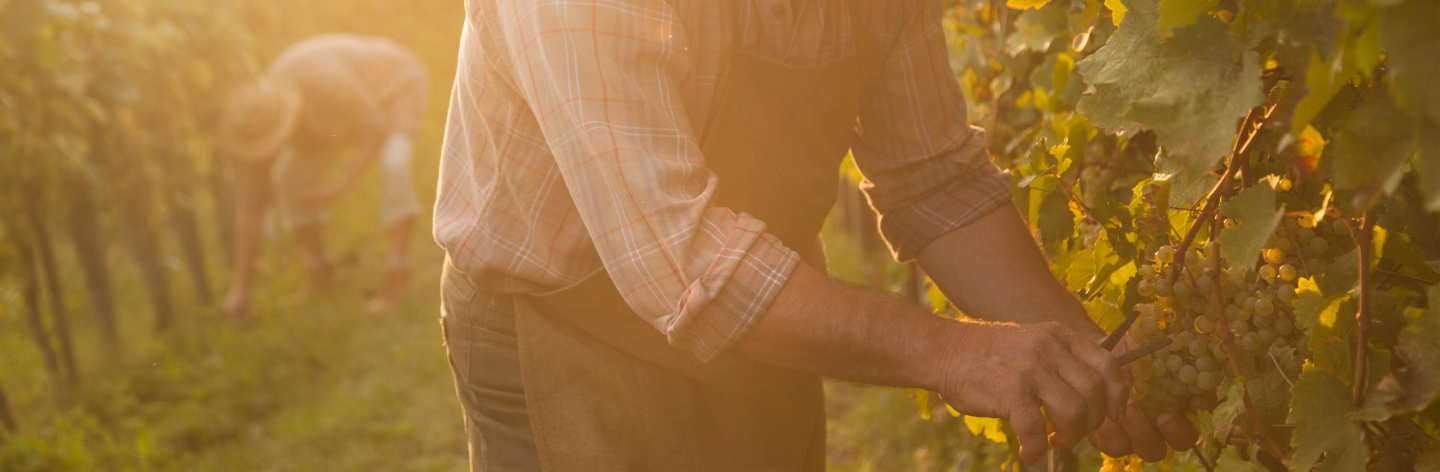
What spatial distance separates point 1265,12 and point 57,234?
11.7 m

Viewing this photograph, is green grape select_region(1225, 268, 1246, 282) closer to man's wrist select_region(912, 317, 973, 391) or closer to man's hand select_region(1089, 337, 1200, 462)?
man's hand select_region(1089, 337, 1200, 462)

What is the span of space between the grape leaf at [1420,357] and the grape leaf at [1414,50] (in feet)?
0.71

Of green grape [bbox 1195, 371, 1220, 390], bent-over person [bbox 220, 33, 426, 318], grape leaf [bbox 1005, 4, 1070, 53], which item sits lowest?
bent-over person [bbox 220, 33, 426, 318]

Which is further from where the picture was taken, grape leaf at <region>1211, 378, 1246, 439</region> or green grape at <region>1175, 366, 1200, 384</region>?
green grape at <region>1175, 366, 1200, 384</region>

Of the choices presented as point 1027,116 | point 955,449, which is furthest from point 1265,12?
point 955,449

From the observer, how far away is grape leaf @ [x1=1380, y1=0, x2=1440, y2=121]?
0.68m

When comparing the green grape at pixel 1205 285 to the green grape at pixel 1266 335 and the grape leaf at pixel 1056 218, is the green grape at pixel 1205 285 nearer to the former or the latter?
the green grape at pixel 1266 335

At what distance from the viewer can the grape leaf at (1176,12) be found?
920 millimetres

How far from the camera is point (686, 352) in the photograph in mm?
1646

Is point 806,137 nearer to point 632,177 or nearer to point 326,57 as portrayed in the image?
point 632,177

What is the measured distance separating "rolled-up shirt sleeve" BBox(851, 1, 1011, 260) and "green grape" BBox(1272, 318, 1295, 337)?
655 millimetres

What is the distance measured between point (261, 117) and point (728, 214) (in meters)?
7.01

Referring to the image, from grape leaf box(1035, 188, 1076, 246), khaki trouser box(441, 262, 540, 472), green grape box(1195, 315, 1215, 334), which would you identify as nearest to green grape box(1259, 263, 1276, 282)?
green grape box(1195, 315, 1215, 334)

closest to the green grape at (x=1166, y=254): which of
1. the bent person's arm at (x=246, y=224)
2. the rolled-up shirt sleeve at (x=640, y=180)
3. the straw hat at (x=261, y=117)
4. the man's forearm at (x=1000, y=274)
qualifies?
the man's forearm at (x=1000, y=274)
